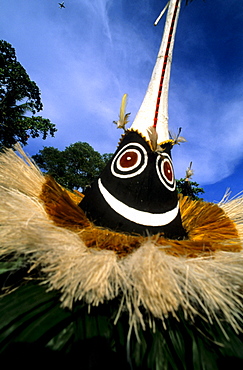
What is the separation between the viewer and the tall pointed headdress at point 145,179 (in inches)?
34.7

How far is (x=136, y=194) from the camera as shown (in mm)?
924

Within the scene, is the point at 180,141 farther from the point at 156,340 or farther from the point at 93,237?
the point at 156,340

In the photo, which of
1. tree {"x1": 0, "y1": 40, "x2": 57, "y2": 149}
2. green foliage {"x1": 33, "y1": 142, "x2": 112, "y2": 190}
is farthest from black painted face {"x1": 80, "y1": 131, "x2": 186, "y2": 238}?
green foliage {"x1": 33, "y1": 142, "x2": 112, "y2": 190}

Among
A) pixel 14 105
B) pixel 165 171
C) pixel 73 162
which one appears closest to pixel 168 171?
pixel 165 171

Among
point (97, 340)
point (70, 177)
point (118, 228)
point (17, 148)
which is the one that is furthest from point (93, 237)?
point (70, 177)

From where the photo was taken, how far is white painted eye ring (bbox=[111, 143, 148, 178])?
0.97 m

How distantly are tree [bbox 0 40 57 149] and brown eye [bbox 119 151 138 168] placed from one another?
9.36 metres

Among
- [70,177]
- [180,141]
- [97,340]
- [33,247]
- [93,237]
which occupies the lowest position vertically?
[97,340]

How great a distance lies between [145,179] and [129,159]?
144 millimetres

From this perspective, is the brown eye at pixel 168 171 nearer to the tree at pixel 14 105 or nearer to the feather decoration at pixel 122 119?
the feather decoration at pixel 122 119

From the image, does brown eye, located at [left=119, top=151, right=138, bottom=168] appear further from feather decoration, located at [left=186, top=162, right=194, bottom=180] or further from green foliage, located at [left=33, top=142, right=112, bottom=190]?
green foliage, located at [left=33, top=142, right=112, bottom=190]

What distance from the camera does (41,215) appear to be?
731 millimetres

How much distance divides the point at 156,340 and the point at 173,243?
32cm

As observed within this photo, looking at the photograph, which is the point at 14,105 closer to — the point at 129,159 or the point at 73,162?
the point at 73,162
